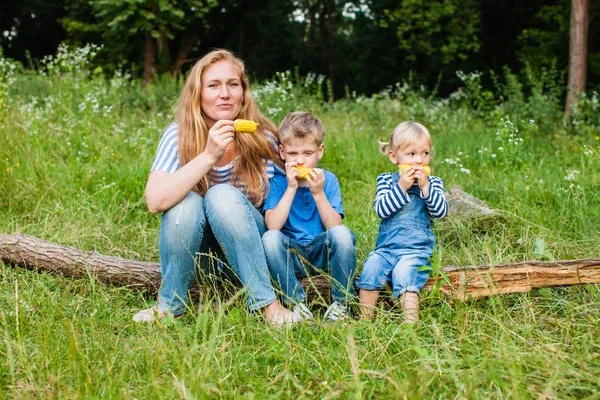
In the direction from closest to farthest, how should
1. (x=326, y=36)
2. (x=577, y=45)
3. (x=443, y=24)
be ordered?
1. (x=577, y=45)
2. (x=443, y=24)
3. (x=326, y=36)

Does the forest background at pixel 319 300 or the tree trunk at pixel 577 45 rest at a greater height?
the tree trunk at pixel 577 45

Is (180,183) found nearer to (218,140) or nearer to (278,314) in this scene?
(218,140)

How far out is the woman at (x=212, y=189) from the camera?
2592 millimetres

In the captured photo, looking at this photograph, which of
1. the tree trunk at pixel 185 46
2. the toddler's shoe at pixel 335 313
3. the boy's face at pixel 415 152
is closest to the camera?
the toddler's shoe at pixel 335 313

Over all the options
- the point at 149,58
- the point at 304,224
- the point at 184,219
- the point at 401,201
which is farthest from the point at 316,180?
the point at 149,58

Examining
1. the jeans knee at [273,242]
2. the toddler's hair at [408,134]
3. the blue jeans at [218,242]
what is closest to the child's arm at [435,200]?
the toddler's hair at [408,134]

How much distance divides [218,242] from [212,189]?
9.7 inches

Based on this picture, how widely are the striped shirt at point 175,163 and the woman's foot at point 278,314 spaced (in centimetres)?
65

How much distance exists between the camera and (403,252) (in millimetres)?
2682

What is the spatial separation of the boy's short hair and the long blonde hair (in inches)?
7.1

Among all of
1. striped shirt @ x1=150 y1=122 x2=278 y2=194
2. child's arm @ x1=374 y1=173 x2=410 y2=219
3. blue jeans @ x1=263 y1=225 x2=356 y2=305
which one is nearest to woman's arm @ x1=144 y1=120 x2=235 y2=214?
striped shirt @ x1=150 y1=122 x2=278 y2=194

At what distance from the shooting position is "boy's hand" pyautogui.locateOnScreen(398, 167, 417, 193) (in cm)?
268

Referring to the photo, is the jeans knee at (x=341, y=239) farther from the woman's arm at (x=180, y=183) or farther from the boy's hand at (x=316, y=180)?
the woman's arm at (x=180, y=183)

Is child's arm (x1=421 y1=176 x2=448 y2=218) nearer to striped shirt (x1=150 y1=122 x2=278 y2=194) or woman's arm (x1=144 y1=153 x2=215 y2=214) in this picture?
striped shirt (x1=150 y1=122 x2=278 y2=194)
